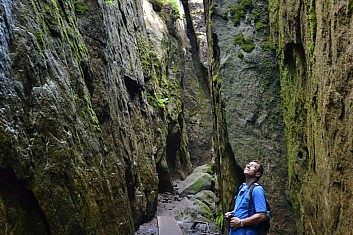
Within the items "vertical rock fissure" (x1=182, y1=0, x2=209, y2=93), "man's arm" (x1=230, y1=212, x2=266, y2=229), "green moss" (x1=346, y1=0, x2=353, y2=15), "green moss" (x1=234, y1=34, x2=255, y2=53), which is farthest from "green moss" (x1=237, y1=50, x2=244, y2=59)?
"vertical rock fissure" (x1=182, y1=0, x2=209, y2=93)

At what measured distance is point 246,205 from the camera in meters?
5.32

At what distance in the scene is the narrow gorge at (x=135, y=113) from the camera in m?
4.62

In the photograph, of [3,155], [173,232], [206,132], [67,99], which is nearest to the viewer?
[3,155]

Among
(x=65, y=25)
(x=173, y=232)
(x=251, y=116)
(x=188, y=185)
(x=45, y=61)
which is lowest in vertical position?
(x=188, y=185)

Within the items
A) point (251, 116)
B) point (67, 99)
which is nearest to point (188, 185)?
point (251, 116)

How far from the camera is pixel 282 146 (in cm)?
900

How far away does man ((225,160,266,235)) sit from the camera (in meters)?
5.12

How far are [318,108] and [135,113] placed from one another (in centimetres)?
873

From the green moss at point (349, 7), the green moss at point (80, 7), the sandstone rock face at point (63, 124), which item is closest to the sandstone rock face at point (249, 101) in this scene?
the sandstone rock face at point (63, 124)

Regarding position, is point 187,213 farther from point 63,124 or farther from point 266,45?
point 63,124

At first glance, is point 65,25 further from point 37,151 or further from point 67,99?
point 37,151

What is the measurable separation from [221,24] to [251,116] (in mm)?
2871

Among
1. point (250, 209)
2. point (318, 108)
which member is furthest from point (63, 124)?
point (318, 108)

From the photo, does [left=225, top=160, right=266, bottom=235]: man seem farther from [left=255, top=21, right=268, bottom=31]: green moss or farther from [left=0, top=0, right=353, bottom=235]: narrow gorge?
[left=255, top=21, right=268, bottom=31]: green moss
